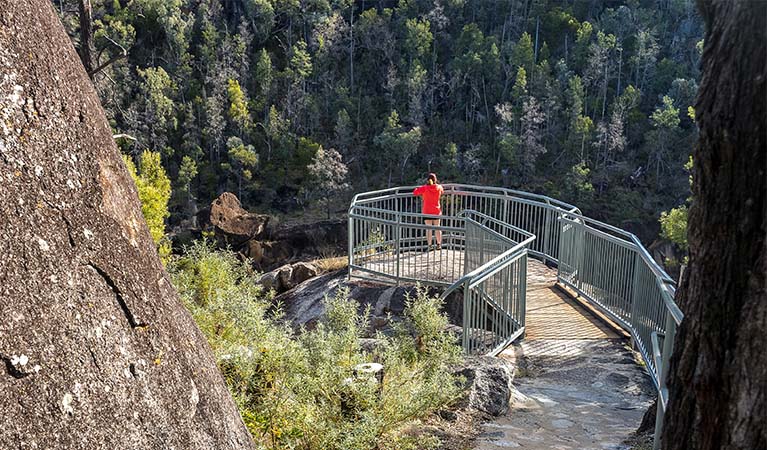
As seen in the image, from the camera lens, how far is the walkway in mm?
5660

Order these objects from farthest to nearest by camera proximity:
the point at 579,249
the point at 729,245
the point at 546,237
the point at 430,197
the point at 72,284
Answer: the point at 546,237, the point at 430,197, the point at 579,249, the point at 72,284, the point at 729,245

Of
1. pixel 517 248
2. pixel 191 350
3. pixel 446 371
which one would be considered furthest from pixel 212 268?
pixel 191 350

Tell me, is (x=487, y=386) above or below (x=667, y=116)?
below

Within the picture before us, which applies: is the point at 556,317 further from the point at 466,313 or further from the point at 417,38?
the point at 417,38

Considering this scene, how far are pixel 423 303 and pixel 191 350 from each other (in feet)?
12.1

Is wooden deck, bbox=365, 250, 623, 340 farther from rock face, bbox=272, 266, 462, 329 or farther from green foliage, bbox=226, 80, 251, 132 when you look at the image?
green foliage, bbox=226, 80, 251, 132

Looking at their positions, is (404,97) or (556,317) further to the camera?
(404,97)

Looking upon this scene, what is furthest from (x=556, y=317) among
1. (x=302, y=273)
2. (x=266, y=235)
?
(x=266, y=235)

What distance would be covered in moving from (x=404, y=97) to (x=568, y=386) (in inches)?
1454

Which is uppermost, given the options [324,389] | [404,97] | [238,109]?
[404,97]

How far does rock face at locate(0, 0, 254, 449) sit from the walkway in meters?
2.98

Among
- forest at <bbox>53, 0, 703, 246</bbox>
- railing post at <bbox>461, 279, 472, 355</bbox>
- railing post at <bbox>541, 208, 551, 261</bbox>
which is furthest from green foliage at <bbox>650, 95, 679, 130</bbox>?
railing post at <bbox>461, 279, 472, 355</bbox>

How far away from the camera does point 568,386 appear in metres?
7.37

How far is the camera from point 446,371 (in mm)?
5926
